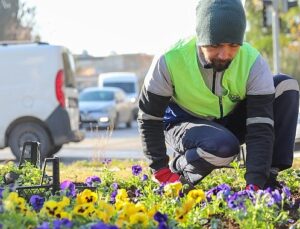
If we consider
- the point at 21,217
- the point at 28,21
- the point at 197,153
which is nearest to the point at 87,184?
the point at 197,153

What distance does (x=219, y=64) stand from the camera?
439cm

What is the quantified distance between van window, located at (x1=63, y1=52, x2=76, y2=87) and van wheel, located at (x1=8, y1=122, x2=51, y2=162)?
87cm

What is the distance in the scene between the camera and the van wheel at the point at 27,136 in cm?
1223

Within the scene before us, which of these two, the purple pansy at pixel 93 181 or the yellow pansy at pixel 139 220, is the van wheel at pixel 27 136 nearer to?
the purple pansy at pixel 93 181

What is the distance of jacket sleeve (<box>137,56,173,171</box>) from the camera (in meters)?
4.65

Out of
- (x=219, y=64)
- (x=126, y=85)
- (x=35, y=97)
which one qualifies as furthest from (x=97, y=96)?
(x=219, y=64)

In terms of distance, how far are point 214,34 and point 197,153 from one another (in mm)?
810

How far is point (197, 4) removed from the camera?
14.9 ft

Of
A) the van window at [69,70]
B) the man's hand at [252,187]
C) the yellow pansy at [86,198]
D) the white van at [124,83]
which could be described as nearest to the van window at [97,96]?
the white van at [124,83]

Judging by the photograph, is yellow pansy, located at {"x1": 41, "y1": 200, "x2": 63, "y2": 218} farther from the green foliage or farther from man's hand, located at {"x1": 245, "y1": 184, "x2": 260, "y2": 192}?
Answer: the green foliage

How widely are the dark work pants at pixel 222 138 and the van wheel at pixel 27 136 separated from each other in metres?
7.27

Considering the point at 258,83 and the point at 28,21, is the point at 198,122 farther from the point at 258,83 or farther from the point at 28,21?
the point at 28,21

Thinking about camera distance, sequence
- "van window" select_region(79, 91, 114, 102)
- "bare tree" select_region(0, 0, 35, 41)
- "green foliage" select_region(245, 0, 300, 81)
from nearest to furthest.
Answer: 1. "van window" select_region(79, 91, 114, 102)
2. "green foliage" select_region(245, 0, 300, 81)
3. "bare tree" select_region(0, 0, 35, 41)

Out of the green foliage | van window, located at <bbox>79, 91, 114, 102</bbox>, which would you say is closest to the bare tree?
the green foliage
